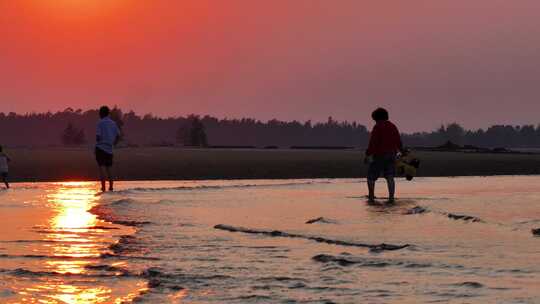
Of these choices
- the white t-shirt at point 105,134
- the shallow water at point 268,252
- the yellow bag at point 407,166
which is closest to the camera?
the shallow water at point 268,252

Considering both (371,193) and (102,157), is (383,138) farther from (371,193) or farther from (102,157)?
(102,157)

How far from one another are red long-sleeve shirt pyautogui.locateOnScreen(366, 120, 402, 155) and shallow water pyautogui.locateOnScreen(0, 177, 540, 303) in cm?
103

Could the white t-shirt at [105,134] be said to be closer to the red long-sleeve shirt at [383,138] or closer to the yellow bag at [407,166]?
the red long-sleeve shirt at [383,138]

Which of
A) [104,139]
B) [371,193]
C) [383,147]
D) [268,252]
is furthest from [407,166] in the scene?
[268,252]

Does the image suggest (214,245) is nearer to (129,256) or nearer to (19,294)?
(129,256)

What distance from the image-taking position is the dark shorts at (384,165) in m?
17.5

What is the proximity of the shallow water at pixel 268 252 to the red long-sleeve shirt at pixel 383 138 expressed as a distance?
40.6 inches

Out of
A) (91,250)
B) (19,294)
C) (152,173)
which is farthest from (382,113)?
(152,173)

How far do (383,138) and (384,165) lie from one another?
1.52 ft

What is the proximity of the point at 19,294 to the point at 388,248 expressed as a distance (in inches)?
158

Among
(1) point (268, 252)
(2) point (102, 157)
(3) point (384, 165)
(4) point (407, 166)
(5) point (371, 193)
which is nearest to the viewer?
(1) point (268, 252)

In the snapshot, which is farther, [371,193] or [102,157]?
[102,157]

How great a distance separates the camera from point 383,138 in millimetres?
17609

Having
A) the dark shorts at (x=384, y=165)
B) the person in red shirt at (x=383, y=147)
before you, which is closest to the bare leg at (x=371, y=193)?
the person in red shirt at (x=383, y=147)
